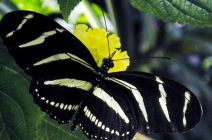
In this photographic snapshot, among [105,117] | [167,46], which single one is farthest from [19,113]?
[167,46]

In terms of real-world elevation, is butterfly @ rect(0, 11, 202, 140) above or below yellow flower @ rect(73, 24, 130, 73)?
below

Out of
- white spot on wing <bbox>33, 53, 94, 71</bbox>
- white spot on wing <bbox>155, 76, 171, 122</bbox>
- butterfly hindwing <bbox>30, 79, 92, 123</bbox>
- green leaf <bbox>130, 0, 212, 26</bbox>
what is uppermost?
green leaf <bbox>130, 0, 212, 26</bbox>

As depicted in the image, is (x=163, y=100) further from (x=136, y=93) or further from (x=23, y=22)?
(x=23, y=22)

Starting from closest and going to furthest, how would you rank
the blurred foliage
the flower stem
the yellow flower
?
1. the yellow flower
2. the flower stem
3. the blurred foliage

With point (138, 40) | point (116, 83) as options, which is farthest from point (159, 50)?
point (116, 83)

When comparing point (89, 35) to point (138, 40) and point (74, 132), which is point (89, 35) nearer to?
point (74, 132)

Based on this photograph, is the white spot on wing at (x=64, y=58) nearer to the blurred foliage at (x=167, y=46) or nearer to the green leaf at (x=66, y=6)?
the green leaf at (x=66, y=6)

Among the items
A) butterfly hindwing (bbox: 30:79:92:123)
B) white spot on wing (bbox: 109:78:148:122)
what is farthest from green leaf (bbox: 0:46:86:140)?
white spot on wing (bbox: 109:78:148:122)

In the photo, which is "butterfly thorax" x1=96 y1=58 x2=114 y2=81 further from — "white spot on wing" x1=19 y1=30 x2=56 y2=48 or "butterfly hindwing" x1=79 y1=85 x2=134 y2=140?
"white spot on wing" x1=19 y1=30 x2=56 y2=48

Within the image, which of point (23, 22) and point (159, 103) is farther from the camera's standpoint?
point (159, 103)
